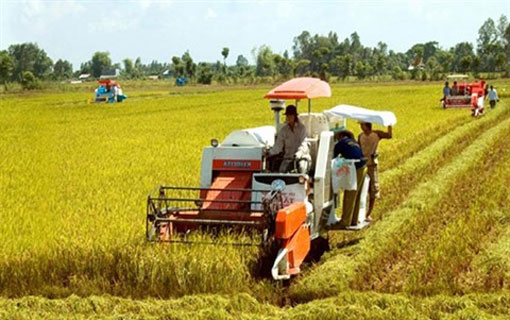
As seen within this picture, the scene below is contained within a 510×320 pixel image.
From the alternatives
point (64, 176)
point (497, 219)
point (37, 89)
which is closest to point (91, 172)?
point (64, 176)

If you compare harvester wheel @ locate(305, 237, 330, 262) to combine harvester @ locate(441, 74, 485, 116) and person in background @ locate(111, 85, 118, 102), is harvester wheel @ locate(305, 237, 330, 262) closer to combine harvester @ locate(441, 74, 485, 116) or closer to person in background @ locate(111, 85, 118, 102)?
combine harvester @ locate(441, 74, 485, 116)

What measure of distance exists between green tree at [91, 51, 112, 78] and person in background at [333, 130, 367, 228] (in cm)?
12069

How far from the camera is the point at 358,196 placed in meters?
8.68

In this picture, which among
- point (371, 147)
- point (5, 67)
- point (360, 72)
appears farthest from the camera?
point (360, 72)


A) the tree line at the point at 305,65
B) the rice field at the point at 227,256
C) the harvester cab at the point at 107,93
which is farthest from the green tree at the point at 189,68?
the rice field at the point at 227,256

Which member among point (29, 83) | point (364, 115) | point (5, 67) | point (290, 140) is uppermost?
point (364, 115)

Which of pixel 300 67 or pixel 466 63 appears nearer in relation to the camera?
pixel 466 63

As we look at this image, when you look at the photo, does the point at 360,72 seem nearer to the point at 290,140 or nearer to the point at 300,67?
the point at 300,67

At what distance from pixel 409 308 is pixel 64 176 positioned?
870cm

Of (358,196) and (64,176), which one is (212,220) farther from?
(64,176)

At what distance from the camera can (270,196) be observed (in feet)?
22.5

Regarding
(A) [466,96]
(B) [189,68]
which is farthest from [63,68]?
(A) [466,96]

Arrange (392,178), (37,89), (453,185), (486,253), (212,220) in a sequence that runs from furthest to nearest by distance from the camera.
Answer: (37,89) < (392,178) < (453,185) < (486,253) < (212,220)

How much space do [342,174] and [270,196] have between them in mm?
1529
